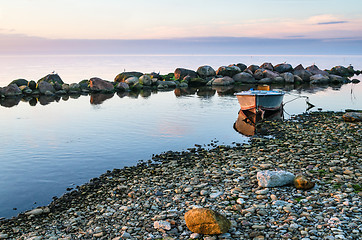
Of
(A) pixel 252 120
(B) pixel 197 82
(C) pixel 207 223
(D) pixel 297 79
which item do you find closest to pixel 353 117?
(A) pixel 252 120

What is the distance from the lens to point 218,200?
11438mm

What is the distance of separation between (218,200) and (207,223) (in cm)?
251

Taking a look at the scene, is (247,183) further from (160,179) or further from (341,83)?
(341,83)

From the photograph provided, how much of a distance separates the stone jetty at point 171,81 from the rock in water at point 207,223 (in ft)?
153

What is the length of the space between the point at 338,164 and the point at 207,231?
8.37 metres

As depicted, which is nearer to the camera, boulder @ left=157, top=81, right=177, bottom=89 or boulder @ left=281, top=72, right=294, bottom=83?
boulder @ left=157, top=81, right=177, bottom=89

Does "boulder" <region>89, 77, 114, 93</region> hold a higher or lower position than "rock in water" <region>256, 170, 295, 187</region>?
higher

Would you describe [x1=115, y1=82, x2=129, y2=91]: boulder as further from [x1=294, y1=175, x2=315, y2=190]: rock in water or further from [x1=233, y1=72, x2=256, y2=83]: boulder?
[x1=294, y1=175, x2=315, y2=190]: rock in water

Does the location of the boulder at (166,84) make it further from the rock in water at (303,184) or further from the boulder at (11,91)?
the rock in water at (303,184)

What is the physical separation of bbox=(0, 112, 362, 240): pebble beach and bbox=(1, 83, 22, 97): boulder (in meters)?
37.6

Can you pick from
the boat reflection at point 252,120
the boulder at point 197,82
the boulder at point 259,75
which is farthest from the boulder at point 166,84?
the boat reflection at point 252,120

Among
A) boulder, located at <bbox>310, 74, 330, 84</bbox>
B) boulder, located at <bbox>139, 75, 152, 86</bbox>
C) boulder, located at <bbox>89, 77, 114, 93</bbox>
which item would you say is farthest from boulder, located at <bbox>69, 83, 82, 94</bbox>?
boulder, located at <bbox>310, 74, 330, 84</bbox>

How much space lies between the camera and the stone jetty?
169 ft

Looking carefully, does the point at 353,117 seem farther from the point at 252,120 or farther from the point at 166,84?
the point at 166,84
